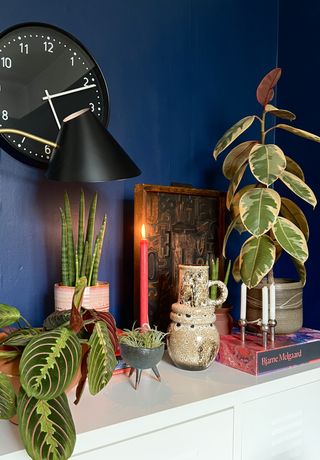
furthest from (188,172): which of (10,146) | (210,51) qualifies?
(10,146)

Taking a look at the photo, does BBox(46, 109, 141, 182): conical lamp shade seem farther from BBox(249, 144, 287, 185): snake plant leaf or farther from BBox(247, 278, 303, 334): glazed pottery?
BBox(247, 278, 303, 334): glazed pottery

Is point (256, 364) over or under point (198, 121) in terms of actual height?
under

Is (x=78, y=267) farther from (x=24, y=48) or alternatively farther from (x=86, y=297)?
(x=24, y=48)

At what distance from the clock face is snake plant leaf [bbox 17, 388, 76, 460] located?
61 cm

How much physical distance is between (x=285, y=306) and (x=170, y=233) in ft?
1.13

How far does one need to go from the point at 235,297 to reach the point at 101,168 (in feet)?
2.70

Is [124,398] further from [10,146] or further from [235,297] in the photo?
[235,297]

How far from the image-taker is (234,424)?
836 mm

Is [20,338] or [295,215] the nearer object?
[20,338]

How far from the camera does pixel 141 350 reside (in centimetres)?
83

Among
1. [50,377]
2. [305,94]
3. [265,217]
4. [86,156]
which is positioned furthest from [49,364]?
[305,94]

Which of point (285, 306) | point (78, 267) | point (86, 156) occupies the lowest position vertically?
point (285, 306)

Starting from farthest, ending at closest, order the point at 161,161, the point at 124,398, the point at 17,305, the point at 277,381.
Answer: the point at 161,161, the point at 17,305, the point at 277,381, the point at 124,398

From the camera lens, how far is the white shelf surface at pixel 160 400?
0.67m
